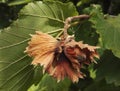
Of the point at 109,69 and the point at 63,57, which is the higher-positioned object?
the point at 63,57

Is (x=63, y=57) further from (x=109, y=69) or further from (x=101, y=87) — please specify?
(x=101, y=87)

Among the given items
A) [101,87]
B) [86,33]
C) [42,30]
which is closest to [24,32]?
[42,30]

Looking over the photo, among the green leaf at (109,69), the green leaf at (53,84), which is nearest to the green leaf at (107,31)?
the green leaf at (109,69)

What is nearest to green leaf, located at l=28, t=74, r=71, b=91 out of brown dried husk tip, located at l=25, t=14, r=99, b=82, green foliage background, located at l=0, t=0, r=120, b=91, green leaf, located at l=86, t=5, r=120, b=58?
green foliage background, located at l=0, t=0, r=120, b=91

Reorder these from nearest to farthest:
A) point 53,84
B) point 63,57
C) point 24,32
A: point 63,57 < point 24,32 < point 53,84

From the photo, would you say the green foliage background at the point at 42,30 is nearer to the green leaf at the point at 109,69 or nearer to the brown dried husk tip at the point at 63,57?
the green leaf at the point at 109,69

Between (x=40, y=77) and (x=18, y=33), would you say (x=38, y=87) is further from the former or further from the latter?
(x=18, y=33)
